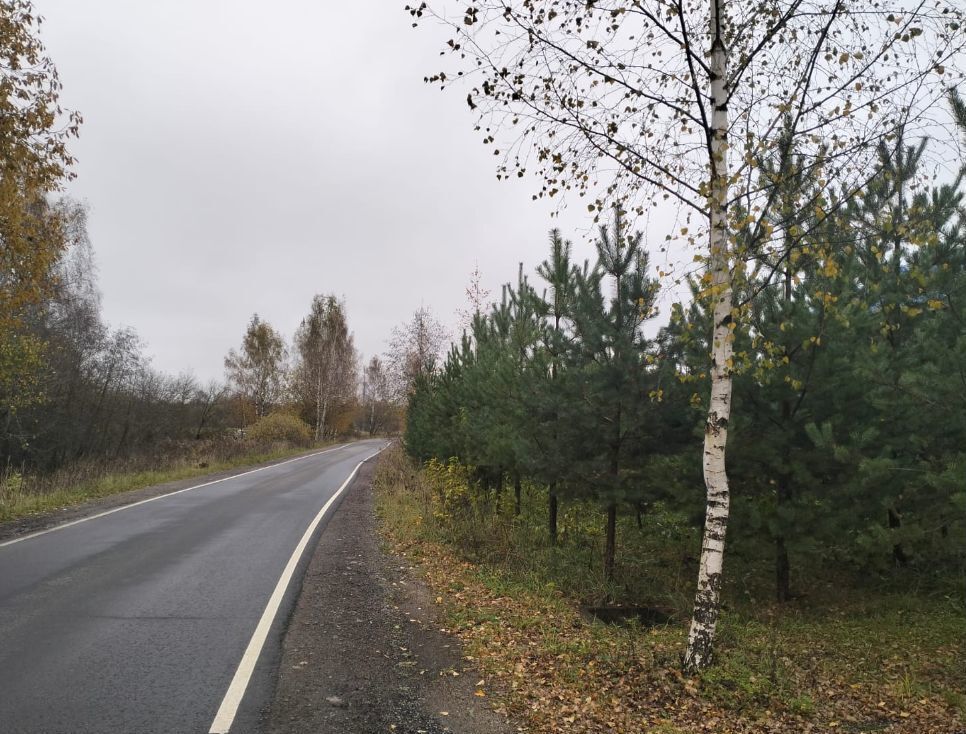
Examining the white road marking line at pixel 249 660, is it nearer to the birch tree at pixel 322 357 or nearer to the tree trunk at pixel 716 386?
the tree trunk at pixel 716 386

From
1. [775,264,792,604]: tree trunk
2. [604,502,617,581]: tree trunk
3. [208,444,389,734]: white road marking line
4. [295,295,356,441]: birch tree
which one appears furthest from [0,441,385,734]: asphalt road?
[295,295,356,441]: birch tree

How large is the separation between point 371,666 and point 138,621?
2.56 metres

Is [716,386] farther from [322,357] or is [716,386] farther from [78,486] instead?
[322,357]

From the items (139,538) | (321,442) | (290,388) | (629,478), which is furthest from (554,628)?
(290,388)

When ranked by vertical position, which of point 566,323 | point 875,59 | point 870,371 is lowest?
point 870,371

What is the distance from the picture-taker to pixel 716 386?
216 inches

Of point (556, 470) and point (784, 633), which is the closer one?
point (784, 633)

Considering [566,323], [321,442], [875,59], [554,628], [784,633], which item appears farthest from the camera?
[321,442]

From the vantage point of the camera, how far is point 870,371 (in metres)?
6.22

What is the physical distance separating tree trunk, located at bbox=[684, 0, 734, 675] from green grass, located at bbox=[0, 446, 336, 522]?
42.7ft

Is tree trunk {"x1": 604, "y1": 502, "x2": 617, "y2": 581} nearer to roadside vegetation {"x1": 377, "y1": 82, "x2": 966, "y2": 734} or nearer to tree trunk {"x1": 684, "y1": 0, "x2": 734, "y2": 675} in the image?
roadside vegetation {"x1": 377, "y1": 82, "x2": 966, "y2": 734}

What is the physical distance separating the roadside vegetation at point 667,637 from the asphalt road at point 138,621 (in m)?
2.12

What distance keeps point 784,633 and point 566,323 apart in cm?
503

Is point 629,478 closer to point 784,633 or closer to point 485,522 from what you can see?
point 784,633
